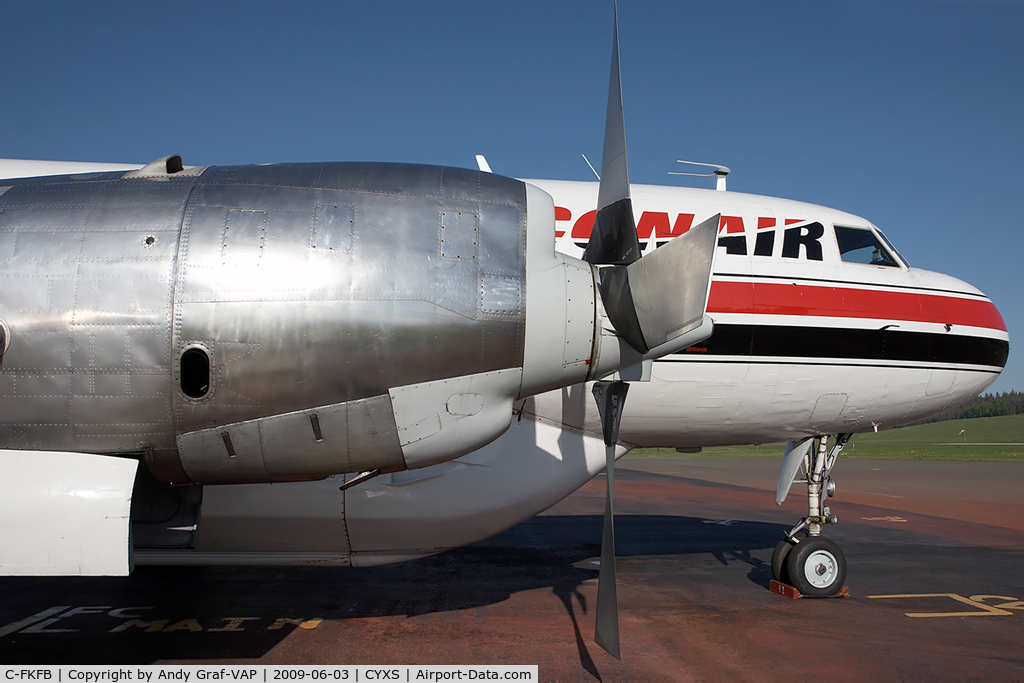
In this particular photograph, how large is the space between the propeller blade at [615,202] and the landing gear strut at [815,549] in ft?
16.7

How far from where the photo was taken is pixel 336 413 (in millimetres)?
4309

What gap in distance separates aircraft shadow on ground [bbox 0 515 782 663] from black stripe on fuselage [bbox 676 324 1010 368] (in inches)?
135

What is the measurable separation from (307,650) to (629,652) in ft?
10.0

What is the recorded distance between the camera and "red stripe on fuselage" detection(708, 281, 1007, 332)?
7.84 metres

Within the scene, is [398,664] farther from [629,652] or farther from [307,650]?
[629,652]

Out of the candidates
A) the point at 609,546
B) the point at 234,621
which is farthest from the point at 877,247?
the point at 234,621

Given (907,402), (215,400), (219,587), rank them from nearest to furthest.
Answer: (215,400), (907,402), (219,587)

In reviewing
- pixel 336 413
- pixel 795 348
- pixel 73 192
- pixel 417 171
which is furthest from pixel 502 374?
pixel 795 348

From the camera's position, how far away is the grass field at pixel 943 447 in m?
42.0

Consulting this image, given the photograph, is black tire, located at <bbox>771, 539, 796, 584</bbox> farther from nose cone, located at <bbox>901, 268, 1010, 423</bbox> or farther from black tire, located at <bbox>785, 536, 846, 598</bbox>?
nose cone, located at <bbox>901, 268, 1010, 423</bbox>

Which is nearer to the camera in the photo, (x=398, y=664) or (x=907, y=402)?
(x=398, y=664)

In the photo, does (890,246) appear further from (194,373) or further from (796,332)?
(194,373)
